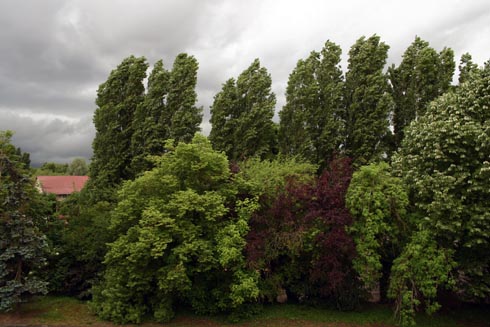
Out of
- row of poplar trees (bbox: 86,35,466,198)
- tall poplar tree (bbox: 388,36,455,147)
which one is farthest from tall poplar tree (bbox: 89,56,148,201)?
tall poplar tree (bbox: 388,36,455,147)

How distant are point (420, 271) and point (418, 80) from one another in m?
13.4

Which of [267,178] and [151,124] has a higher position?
[151,124]

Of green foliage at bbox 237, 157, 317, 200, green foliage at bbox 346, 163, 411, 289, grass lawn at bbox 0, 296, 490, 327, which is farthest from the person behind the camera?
green foliage at bbox 237, 157, 317, 200

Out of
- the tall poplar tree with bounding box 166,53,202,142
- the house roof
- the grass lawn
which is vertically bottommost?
the grass lawn

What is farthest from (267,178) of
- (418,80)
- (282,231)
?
(418,80)

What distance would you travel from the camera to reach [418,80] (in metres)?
21.8

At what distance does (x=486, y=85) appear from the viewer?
1302 cm

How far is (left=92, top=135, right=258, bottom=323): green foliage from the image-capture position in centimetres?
1330

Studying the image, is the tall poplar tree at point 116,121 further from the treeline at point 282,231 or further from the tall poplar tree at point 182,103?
the treeline at point 282,231

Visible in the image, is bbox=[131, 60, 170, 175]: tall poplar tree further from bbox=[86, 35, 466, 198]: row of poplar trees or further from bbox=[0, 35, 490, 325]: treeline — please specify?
bbox=[0, 35, 490, 325]: treeline

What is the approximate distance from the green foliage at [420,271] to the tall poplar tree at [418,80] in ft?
35.9

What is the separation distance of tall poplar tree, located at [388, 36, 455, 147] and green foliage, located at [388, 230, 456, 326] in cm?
1095

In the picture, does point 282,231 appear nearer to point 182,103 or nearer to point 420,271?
point 420,271

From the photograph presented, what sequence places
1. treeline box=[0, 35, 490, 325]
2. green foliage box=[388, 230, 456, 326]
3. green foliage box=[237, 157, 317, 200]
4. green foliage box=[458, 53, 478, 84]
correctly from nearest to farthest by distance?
green foliage box=[388, 230, 456, 326], treeline box=[0, 35, 490, 325], green foliage box=[237, 157, 317, 200], green foliage box=[458, 53, 478, 84]
